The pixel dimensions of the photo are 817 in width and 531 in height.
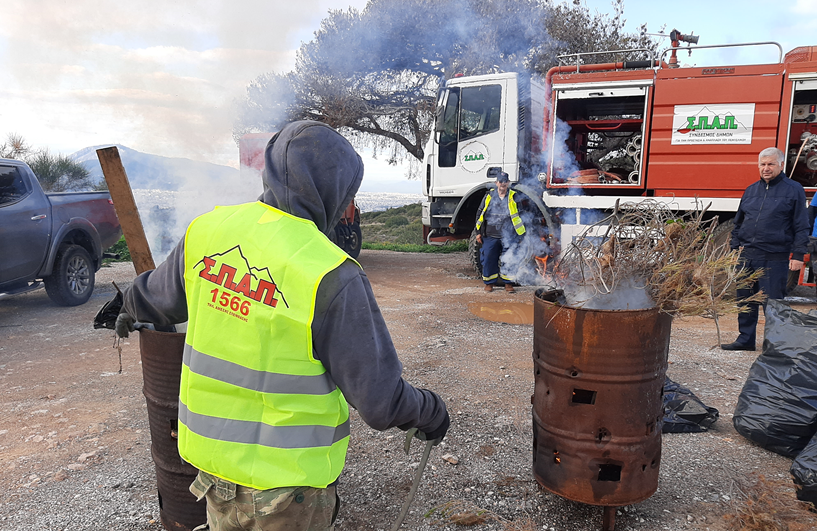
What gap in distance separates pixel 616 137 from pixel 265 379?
7.71 meters

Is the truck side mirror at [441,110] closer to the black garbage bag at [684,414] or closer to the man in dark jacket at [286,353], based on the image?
the black garbage bag at [684,414]

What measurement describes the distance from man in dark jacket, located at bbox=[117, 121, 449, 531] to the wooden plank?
38.4 inches

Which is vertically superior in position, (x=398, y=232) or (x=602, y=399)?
(x=602, y=399)

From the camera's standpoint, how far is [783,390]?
304 centimetres

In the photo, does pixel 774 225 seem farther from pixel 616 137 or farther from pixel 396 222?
pixel 396 222

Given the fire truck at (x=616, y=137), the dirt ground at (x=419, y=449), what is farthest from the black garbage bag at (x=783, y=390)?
the fire truck at (x=616, y=137)

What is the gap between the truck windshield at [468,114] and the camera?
7.99 m

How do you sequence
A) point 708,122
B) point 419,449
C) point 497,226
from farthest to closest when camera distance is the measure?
point 497,226
point 708,122
point 419,449

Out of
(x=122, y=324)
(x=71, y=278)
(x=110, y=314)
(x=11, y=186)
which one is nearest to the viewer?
(x=122, y=324)

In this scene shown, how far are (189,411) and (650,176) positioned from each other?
7021 millimetres

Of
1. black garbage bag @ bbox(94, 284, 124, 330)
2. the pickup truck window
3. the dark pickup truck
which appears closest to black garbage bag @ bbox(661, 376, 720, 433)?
black garbage bag @ bbox(94, 284, 124, 330)

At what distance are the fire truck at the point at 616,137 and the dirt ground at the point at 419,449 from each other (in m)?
2.30

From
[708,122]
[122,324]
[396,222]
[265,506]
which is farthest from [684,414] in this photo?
[396,222]

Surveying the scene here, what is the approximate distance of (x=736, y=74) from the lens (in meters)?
6.62
